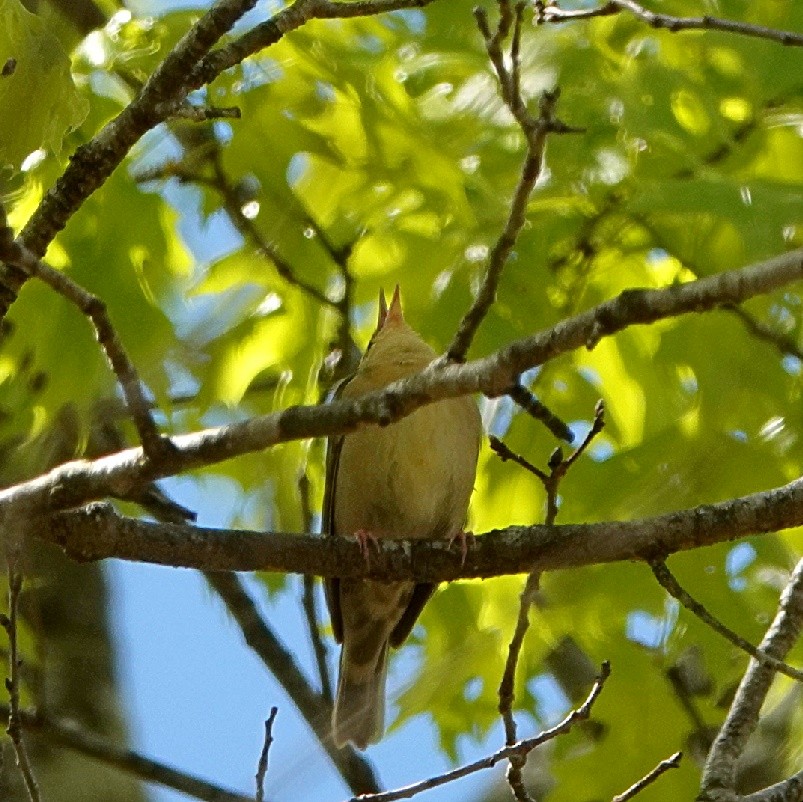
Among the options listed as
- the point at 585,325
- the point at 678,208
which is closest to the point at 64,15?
the point at 678,208

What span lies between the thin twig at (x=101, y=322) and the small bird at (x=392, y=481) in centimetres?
213

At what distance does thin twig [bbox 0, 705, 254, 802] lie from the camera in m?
4.63

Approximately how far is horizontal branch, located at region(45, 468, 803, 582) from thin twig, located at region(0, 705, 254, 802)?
155 cm

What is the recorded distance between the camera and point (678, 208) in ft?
9.82

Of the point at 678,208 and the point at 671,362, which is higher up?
the point at 671,362

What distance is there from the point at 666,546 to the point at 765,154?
141cm

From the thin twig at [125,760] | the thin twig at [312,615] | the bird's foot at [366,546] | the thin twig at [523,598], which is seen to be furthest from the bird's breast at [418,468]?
the thin twig at [523,598]

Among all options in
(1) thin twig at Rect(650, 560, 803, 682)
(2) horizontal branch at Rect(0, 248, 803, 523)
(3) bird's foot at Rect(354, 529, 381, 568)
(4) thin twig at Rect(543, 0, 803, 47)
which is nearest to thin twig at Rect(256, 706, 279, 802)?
(3) bird's foot at Rect(354, 529, 381, 568)

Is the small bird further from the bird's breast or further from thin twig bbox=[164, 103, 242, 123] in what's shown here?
A: thin twig bbox=[164, 103, 242, 123]

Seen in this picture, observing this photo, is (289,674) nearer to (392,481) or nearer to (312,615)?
(312,615)

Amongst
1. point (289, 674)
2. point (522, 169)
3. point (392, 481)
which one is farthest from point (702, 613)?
point (289, 674)

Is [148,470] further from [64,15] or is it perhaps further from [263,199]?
[64,15]

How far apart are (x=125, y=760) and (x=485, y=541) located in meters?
1.99

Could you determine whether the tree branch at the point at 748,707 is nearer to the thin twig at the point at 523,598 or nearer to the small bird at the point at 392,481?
the thin twig at the point at 523,598
